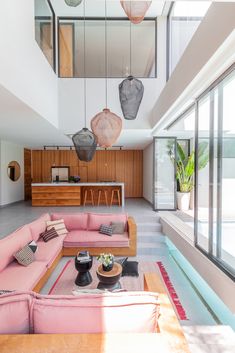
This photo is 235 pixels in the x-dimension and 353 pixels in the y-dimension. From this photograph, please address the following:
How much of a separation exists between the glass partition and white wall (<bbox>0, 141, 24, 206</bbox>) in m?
5.84

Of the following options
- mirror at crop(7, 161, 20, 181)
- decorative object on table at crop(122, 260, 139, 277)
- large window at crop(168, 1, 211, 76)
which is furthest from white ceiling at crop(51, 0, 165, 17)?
decorative object on table at crop(122, 260, 139, 277)

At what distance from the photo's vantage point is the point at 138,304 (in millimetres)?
1654

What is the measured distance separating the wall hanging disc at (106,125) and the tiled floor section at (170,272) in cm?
266

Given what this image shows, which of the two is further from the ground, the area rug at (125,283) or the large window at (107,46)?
the large window at (107,46)

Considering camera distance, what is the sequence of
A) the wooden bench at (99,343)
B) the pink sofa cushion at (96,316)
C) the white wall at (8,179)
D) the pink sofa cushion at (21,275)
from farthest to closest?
the white wall at (8,179) < the pink sofa cushion at (21,275) < the pink sofa cushion at (96,316) < the wooden bench at (99,343)

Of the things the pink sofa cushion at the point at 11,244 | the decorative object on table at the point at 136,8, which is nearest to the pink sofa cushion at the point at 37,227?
the pink sofa cushion at the point at 11,244

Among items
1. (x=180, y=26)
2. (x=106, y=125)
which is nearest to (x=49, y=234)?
(x=106, y=125)

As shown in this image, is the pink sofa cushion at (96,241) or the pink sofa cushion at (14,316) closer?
the pink sofa cushion at (14,316)

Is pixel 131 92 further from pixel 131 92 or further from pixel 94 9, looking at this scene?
pixel 94 9

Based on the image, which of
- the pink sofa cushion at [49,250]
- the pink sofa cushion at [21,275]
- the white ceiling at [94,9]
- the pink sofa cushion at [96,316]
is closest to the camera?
the pink sofa cushion at [96,316]

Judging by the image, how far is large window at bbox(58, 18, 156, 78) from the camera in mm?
6504

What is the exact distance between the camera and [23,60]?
13.0ft

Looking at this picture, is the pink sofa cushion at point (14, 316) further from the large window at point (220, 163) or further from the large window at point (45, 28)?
the large window at point (45, 28)

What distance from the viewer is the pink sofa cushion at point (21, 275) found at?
2.94m
